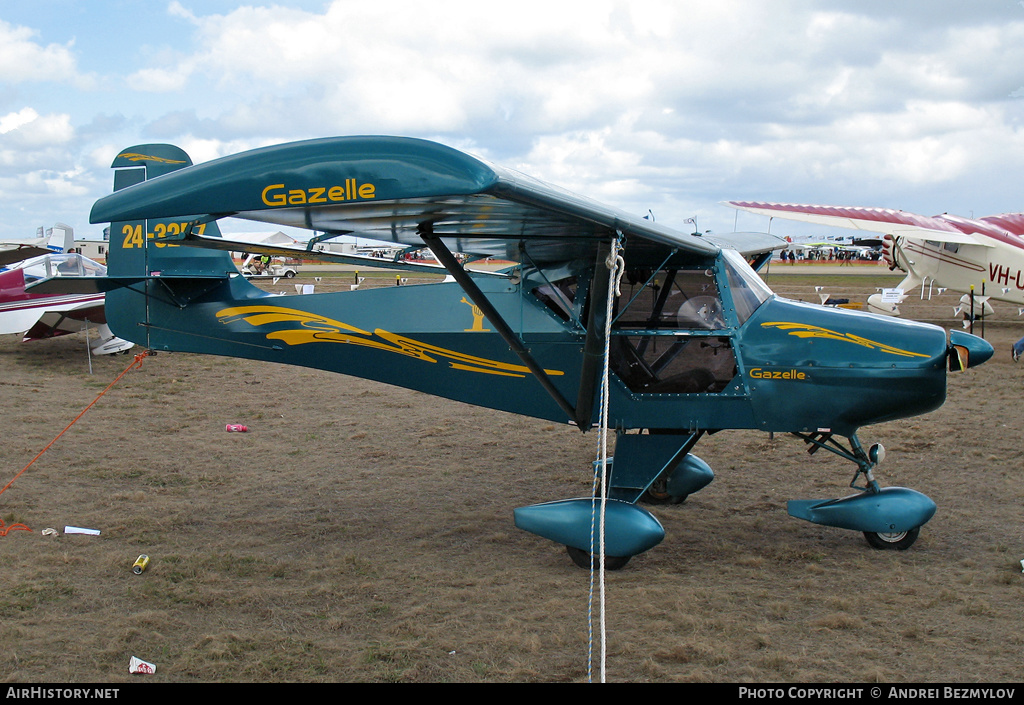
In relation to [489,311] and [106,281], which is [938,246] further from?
[106,281]

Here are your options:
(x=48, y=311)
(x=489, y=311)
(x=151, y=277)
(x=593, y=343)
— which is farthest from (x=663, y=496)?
(x=48, y=311)

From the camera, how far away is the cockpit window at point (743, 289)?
5379 millimetres

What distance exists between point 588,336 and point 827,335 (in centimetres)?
172

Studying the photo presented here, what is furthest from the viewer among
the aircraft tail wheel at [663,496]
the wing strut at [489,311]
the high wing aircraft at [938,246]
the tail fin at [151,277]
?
the high wing aircraft at [938,246]

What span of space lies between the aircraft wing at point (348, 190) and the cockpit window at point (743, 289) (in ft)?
5.66

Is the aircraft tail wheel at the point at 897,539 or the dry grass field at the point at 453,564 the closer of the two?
the dry grass field at the point at 453,564

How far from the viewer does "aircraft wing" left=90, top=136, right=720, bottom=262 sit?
3.22 m

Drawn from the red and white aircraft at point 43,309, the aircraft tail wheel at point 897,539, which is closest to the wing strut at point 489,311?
the aircraft tail wheel at point 897,539

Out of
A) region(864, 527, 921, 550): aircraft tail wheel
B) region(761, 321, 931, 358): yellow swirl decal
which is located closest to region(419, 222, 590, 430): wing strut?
region(761, 321, 931, 358): yellow swirl decal

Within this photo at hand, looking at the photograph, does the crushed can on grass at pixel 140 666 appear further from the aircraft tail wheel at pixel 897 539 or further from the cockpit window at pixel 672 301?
the aircraft tail wheel at pixel 897 539

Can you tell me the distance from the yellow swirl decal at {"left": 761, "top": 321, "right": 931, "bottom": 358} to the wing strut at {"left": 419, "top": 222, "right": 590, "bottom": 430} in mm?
1514

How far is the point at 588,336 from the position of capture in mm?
4961

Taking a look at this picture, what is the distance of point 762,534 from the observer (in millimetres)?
5895
